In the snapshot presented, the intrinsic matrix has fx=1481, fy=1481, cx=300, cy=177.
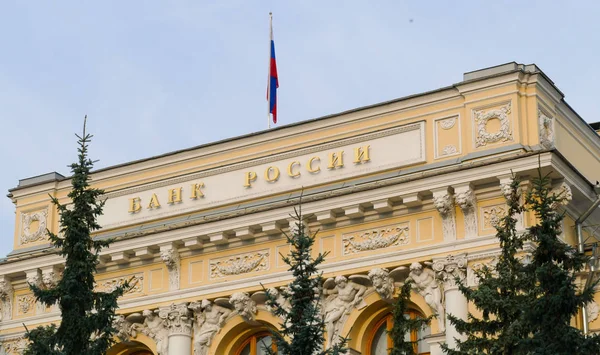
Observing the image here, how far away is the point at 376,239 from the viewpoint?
29953 mm

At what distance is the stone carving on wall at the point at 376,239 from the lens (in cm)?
2970

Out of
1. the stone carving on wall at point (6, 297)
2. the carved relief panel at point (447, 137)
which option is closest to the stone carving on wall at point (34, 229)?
the stone carving on wall at point (6, 297)

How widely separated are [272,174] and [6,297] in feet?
24.4

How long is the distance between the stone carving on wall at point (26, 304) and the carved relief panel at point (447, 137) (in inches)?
413

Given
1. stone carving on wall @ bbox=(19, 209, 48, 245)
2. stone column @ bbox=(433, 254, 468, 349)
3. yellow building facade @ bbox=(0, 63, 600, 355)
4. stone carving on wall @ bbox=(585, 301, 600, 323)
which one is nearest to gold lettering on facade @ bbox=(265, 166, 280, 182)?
yellow building facade @ bbox=(0, 63, 600, 355)

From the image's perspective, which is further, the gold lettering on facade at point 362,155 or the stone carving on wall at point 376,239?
the gold lettering on facade at point 362,155

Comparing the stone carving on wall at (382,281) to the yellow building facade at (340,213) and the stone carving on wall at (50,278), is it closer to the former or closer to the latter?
the yellow building facade at (340,213)

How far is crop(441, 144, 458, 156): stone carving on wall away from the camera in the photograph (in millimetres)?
29766

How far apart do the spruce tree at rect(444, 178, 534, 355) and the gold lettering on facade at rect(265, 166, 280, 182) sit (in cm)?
795

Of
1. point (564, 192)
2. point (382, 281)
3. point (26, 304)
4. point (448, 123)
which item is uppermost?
point (448, 123)

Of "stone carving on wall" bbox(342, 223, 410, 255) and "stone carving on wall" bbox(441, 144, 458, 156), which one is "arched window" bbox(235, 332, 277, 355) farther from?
"stone carving on wall" bbox(441, 144, 458, 156)

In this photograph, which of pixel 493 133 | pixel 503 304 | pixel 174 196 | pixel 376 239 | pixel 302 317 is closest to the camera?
pixel 302 317

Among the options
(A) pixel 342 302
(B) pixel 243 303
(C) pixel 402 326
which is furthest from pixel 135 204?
(C) pixel 402 326

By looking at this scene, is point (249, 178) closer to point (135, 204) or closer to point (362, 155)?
point (362, 155)
